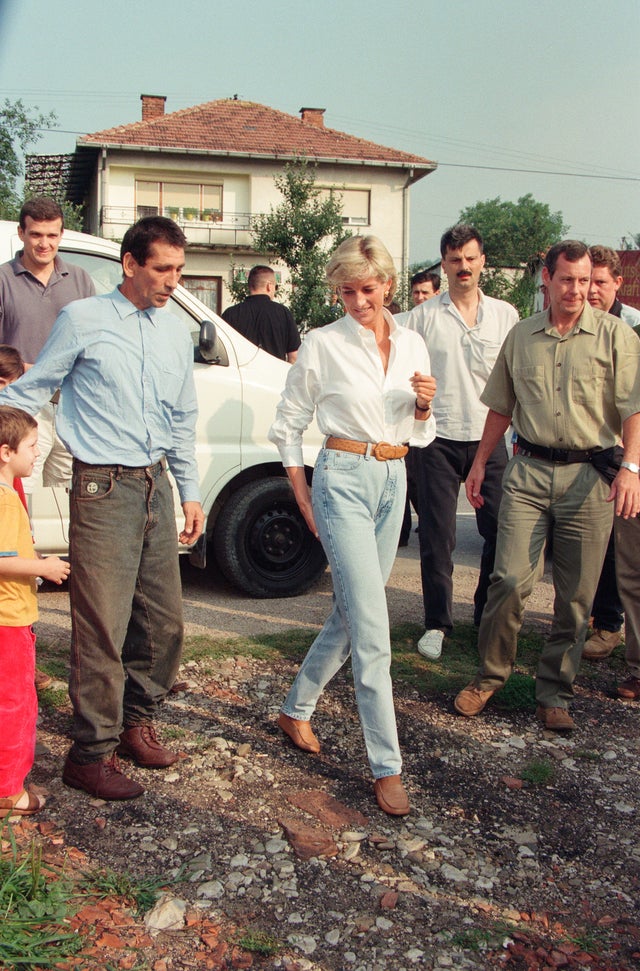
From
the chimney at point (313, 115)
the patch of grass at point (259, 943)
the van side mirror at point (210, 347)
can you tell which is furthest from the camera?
the chimney at point (313, 115)

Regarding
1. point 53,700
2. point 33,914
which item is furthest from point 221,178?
point 33,914

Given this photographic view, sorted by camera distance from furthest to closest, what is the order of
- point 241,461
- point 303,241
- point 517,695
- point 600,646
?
point 303,241
point 241,461
point 600,646
point 517,695

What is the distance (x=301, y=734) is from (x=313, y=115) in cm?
3790

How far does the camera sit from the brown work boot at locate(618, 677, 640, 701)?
5.02 meters

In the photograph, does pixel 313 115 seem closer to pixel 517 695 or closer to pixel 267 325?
pixel 267 325

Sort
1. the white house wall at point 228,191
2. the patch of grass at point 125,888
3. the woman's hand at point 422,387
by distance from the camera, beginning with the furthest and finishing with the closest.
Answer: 1. the white house wall at point 228,191
2. the woman's hand at point 422,387
3. the patch of grass at point 125,888

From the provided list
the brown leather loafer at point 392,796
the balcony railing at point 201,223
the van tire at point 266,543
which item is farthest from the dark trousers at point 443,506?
the balcony railing at point 201,223

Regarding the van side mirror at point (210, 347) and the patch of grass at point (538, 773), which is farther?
the van side mirror at point (210, 347)

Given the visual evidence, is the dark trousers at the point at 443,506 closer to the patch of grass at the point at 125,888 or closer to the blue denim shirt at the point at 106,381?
the blue denim shirt at the point at 106,381

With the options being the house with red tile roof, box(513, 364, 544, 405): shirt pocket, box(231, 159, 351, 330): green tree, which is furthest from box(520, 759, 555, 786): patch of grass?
the house with red tile roof

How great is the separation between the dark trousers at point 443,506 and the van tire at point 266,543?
47.0 inches

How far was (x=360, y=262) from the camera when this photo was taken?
369 centimetres

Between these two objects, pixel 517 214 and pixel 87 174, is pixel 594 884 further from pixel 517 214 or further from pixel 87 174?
pixel 517 214

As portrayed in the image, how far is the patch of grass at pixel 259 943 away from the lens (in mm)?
2785
